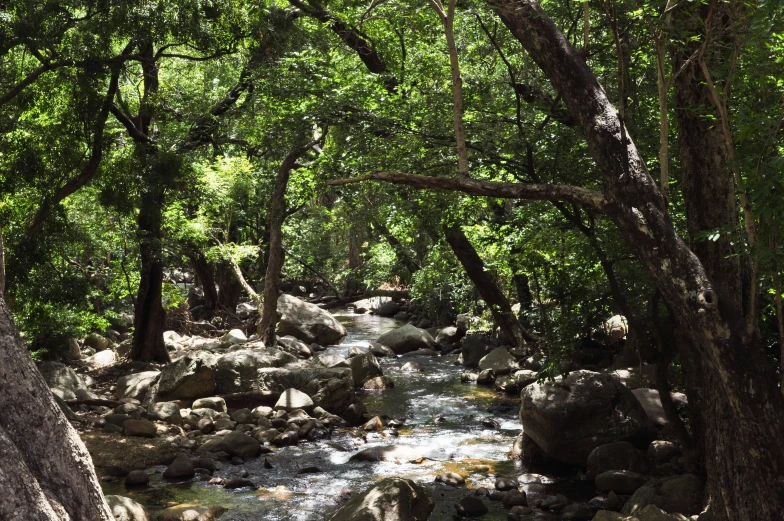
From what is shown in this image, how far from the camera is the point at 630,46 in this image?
7.47 metres

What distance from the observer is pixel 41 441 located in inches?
133

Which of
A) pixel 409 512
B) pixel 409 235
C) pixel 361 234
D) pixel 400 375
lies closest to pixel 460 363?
pixel 400 375

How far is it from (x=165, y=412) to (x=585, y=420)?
6.00m

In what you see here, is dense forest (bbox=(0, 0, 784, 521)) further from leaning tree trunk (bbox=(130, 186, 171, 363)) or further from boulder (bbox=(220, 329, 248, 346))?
boulder (bbox=(220, 329, 248, 346))

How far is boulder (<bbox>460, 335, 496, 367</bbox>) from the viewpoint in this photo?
1648 cm

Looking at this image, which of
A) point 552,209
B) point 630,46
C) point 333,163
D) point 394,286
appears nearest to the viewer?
point 630,46

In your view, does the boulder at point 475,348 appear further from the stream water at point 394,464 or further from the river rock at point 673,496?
the river rock at point 673,496

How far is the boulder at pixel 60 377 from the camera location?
39.5ft

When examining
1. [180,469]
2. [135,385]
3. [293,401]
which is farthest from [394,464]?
[135,385]

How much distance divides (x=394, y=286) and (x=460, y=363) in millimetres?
12682

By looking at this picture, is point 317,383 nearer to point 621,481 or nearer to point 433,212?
point 433,212

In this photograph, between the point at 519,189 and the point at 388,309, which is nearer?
the point at 519,189

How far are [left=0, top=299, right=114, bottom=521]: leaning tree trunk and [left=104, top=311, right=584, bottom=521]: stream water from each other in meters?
4.30

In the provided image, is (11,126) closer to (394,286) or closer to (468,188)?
(468,188)
